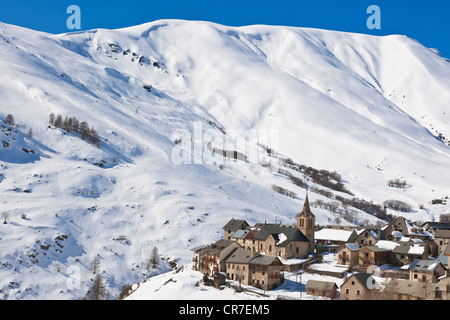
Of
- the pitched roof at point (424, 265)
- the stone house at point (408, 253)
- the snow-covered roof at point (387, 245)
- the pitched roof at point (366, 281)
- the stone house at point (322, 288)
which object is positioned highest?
the snow-covered roof at point (387, 245)

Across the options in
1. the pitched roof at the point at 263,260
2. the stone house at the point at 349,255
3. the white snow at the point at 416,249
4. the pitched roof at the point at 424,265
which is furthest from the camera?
the stone house at the point at 349,255

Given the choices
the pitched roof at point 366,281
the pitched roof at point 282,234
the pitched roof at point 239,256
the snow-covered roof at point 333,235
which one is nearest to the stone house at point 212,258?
the pitched roof at point 239,256

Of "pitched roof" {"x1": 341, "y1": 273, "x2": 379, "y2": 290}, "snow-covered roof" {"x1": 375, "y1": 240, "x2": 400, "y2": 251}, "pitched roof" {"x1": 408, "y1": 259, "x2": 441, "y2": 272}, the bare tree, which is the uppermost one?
"snow-covered roof" {"x1": 375, "y1": 240, "x2": 400, "y2": 251}

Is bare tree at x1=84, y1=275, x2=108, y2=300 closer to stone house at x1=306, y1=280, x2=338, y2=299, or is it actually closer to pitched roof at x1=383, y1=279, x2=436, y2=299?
stone house at x1=306, y1=280, x2=338, y2=299

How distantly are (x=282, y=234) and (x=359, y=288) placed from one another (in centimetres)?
2482

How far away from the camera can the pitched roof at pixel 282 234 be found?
3167 inches

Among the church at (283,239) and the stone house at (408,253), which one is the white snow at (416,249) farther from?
the church at (283,239)

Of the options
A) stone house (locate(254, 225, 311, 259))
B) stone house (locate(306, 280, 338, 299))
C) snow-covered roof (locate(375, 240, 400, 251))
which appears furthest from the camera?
stone house (locate(254, 225, 311, 259))

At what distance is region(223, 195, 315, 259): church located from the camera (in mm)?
80125

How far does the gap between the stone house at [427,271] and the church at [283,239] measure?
18.6 meters

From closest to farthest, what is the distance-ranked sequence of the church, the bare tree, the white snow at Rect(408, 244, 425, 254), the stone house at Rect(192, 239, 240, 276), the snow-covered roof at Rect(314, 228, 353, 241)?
the white snow at Rect(408, 244, 425, 254), the stone house at Rect(192, 239, 240, 276), the church, the bare tree, the snow-covered roof at Rect(314, 228, 353, 241)

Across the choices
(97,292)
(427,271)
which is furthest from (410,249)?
(97,292)

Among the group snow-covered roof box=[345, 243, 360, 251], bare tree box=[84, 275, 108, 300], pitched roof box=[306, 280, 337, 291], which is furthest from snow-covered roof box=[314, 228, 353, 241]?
bare tree box=[84, 275, 108, 300]
